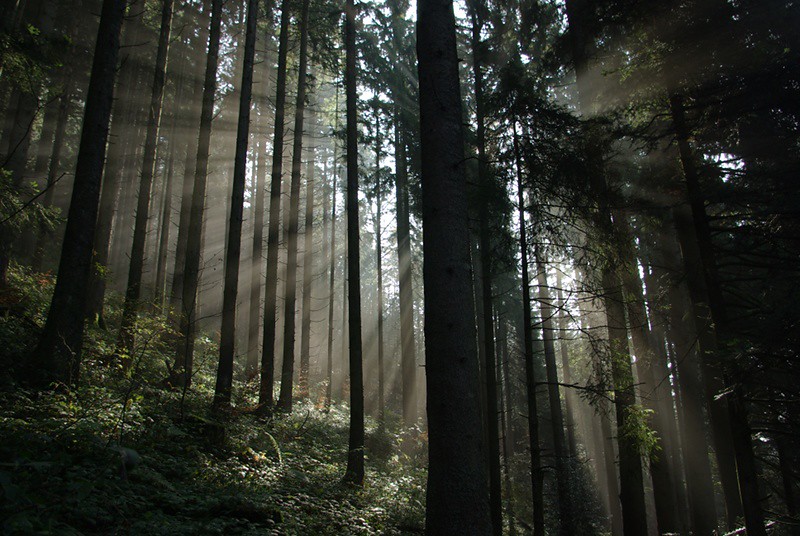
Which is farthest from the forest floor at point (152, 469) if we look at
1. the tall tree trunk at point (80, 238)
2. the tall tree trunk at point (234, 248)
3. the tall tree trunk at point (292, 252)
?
the tall tree trunk at point (292, 252)

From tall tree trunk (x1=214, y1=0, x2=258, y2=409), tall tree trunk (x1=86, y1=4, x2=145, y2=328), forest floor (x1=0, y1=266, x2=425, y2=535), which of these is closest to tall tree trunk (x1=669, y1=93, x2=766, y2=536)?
forest floor (x1=0, y1=266, x2=425, y2=535)

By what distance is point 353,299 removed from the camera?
1022 centimetres

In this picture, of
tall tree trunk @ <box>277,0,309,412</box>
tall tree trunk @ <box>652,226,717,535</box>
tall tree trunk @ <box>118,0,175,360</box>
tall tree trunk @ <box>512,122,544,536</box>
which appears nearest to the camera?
tall tree trunk @ <box>512,122,544,536</box>

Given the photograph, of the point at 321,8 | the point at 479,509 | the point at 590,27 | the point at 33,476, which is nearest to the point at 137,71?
the point at 321,8

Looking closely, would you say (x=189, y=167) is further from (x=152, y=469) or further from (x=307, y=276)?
(x=152, y=469)

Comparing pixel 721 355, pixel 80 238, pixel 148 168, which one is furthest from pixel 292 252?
pixel 721 355

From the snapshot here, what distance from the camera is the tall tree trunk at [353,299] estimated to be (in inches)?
369

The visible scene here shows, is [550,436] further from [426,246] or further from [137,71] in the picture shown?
[137,71]

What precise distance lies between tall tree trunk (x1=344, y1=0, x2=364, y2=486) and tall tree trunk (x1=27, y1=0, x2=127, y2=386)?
5.18 m

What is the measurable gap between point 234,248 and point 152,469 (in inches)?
238

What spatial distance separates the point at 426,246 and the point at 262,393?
9248 millimetres

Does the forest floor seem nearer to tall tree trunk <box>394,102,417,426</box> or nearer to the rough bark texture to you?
the rough bark texture

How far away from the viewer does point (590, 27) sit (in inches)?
372

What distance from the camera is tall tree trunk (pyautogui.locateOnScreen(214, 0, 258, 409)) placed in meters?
9.64
